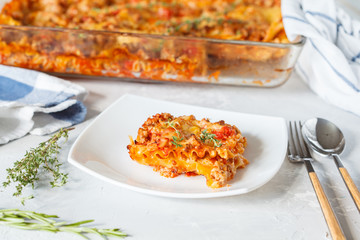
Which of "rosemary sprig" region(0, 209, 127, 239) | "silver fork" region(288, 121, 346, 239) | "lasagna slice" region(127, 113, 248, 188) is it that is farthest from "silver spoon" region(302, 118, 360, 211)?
"rosemary sprig" region(0, 209, 127, 239)

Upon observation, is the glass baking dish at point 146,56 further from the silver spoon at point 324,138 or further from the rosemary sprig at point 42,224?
the rosemary sprig at point 42,224

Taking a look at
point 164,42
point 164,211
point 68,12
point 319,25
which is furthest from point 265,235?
point 68,12

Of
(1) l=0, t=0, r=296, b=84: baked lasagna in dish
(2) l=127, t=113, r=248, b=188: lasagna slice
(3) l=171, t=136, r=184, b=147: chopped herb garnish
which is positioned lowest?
(2) l=127, t=113, r=248, b=188: lasagna slice

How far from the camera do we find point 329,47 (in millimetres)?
1956

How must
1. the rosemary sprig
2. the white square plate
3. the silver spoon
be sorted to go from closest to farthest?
the rosemary sprig < the white square plate < the silver spoon

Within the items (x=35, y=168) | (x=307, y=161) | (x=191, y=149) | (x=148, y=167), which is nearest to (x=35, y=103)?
(x=35, y=168)

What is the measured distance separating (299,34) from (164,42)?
601 millimetres

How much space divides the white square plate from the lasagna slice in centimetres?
3

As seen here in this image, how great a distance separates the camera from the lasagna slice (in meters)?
1.32

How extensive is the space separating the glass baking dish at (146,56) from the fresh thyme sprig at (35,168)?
0.61 meters

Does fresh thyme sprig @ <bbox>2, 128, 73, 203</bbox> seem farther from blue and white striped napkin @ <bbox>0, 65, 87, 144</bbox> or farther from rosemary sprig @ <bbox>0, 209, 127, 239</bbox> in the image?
blue and white striped napkin @ <bbox>0, 65, 87, 144</bbox>

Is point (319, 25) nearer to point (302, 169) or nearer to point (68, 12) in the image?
point (302, 169)

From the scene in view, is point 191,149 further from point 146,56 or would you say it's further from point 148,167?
point 146,56

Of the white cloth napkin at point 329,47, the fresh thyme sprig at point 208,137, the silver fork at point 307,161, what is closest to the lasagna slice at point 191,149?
the fresh thyme sprig at point 208,137
